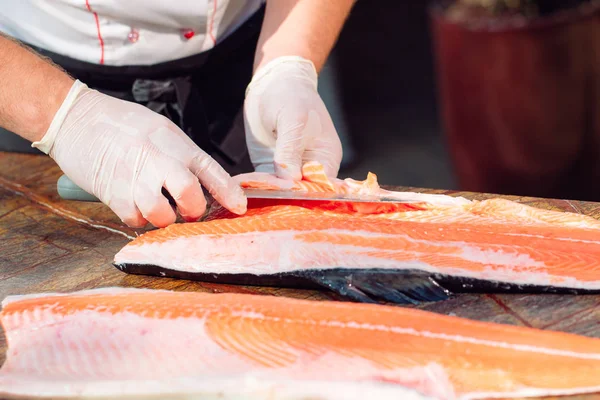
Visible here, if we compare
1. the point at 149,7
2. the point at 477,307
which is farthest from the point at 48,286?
the point at 477,307

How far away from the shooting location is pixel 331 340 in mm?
2111

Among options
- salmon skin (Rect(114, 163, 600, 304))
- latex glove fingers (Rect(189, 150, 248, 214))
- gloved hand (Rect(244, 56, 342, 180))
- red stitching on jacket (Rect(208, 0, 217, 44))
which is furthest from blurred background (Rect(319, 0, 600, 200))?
latex glove fingers (Rect(189, 150, 248, 214))

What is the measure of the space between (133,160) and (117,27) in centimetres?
90

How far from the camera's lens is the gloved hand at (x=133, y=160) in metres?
2.63

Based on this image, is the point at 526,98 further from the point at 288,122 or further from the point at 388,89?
the point at 288,122

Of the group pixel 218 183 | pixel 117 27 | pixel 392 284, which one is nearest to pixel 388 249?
pixel 392 284

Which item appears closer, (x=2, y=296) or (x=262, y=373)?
(x=262, y=373)

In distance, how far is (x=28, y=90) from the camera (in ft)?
9.18

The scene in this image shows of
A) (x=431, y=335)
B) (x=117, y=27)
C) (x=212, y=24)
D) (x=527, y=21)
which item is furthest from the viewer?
(x=527, y=21)

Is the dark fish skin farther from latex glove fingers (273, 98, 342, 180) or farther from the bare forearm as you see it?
the bare forearm

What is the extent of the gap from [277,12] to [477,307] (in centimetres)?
190

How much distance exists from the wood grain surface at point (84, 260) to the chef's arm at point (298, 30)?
93cm

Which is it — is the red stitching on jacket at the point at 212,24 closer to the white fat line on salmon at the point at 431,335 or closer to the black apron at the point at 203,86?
the black apron at the point at 203,86

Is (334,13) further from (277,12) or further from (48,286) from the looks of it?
(48,286)
